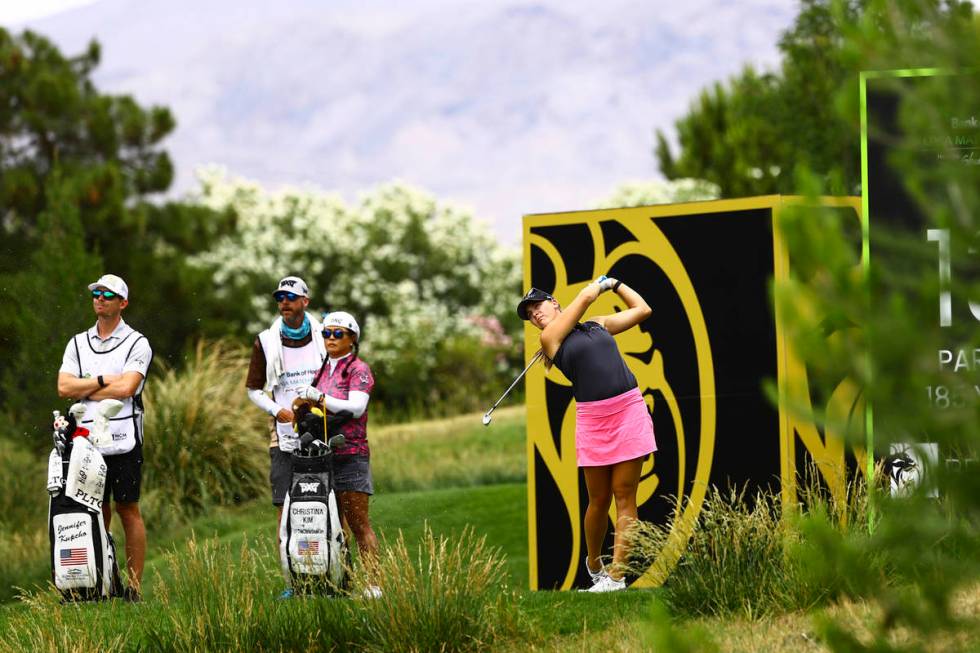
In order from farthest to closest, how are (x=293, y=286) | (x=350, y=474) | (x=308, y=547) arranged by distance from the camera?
1. (x=293, y=286)
2. (x=350, y=474)
3. (x=308, y=547)

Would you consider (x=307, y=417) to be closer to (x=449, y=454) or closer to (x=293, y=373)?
(x=293, y=373)

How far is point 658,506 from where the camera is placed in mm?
9266

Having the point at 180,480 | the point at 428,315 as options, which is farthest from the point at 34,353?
the point at 428,315

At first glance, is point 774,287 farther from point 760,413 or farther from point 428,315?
point 428,315

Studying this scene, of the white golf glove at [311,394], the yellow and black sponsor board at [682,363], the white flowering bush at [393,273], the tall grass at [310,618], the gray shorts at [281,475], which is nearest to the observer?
the tall grass at [310,618]

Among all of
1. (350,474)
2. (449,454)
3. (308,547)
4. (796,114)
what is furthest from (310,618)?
(796,114)

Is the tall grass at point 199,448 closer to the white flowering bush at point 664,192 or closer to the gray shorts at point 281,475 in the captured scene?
the gray shorts at point 281,475

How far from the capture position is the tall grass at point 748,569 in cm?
698

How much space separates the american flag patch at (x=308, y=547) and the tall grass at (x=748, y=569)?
5.36ft

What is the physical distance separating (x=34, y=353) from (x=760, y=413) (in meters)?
10.2

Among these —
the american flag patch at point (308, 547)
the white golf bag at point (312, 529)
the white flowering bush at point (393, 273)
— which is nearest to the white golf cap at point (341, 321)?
the white golf bag at point (312, 529)

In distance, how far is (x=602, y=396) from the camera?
26.9ft

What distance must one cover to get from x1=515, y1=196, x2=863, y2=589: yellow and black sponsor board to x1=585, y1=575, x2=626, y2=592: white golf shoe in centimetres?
36

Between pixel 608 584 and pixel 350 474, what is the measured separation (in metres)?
1.59
